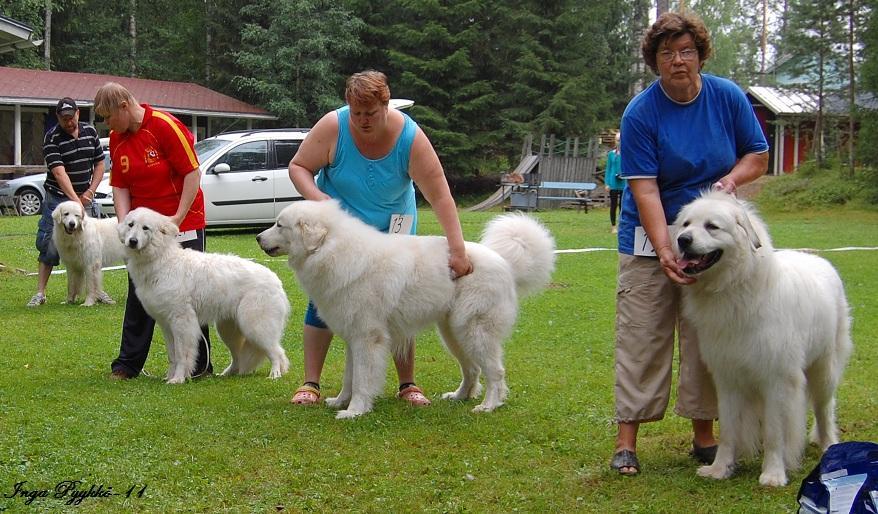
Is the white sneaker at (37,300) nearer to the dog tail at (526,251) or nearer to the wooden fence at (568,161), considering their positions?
the dog tail at (526,251)

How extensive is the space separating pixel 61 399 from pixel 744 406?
13.4 feet

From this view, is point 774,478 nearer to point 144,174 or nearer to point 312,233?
point 312,233

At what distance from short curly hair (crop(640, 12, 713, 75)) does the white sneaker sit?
795 cm

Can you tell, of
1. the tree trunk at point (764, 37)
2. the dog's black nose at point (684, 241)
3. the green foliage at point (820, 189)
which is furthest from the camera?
the tree trunk at point (764, 37)

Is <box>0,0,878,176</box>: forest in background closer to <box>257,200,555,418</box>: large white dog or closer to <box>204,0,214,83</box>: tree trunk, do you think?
<box>204,0,214,83</box>: tree trunk

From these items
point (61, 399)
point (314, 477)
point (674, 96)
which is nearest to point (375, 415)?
point (314, 477)

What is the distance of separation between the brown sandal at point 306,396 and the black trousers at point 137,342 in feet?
4.07

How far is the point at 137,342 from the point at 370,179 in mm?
2408

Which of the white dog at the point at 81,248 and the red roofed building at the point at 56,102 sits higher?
the red roofed building at the point at 56,102

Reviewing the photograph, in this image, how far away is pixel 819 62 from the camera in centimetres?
2886

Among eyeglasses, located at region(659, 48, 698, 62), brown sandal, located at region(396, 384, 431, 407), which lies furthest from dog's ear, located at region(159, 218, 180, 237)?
eyeglasses, located at region(659, 48, 698, 62)

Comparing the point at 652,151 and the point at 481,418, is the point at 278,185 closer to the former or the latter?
the point at 481,418

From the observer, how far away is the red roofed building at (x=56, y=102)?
93.6 ft

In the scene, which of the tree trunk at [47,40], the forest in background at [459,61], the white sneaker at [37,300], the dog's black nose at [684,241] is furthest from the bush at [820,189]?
the tree trunk at [47,40]
